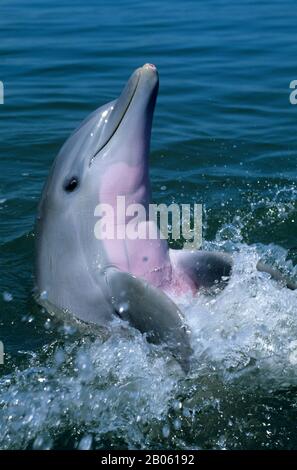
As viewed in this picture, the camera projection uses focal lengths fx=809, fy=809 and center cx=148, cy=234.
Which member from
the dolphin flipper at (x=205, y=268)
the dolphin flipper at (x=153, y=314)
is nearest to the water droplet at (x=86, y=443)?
the dolphin flipper at (x=153, y=314)

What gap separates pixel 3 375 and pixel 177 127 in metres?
6.25

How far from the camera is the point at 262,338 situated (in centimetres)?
587

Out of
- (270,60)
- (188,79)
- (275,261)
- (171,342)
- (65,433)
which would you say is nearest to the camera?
(65,433)

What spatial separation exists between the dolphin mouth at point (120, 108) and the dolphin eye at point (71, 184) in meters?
0.18

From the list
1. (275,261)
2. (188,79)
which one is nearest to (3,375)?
(275,261)

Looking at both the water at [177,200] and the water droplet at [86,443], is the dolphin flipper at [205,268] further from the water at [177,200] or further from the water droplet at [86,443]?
the water droplet at [86,443]

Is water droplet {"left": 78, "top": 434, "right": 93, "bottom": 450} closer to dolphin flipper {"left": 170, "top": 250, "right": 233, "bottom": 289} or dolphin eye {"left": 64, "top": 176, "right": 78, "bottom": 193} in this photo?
dolphin flipper {"left": 170, "top": 250, "right": 233, "bottom": 289}

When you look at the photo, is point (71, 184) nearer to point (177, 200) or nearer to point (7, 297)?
point (7, 297)

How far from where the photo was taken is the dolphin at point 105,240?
18.8 ft

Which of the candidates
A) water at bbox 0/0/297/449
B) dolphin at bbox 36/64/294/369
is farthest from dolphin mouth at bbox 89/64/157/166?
water at bbox 0/0/297/449

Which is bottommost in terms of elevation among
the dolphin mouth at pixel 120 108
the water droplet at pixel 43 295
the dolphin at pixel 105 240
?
the water droplet at pixel 43 295

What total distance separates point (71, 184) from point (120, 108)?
67 cm

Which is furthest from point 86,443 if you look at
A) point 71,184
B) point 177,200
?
point 177,200
